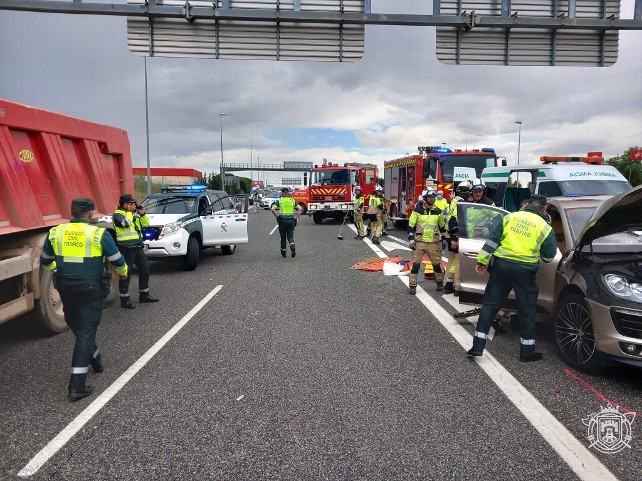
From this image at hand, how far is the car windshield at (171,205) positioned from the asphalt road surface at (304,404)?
15.3ft

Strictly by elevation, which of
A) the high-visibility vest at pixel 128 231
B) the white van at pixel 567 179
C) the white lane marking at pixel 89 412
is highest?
the white van at pixel 567 179

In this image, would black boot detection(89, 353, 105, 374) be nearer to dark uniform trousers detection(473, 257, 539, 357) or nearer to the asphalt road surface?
the asphalt road surface

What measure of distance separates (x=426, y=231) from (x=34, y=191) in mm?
5792

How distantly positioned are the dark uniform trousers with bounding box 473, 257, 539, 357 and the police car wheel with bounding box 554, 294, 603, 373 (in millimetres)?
251

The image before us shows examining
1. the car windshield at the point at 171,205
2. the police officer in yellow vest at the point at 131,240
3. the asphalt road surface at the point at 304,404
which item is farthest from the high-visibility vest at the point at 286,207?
the asphalt road surface at the point at 304,404

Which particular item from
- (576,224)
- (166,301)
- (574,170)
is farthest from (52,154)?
(574,170)

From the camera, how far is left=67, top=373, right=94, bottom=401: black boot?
4.23 metres

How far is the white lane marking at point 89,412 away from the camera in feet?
10.6

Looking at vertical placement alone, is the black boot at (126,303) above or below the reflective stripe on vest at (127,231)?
below

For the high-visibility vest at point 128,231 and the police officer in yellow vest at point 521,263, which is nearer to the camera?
the police officer in yellow vest at point 521,263

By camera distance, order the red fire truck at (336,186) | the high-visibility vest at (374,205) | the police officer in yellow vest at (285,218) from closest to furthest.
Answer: the police officer in yellow vest at (285,218)
the high-visibility vest at (374,205)
the red fire truck at (336,186)

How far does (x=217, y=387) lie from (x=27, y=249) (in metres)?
2.96

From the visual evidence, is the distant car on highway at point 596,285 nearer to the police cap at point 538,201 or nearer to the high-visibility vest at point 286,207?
the police cap at point 538,201

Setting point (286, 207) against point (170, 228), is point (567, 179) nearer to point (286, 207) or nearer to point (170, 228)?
point (286, 207)
